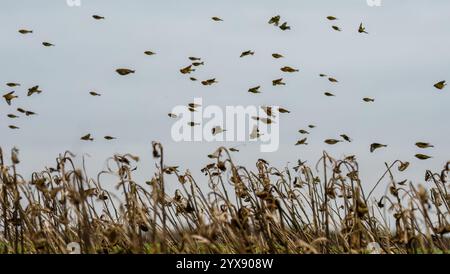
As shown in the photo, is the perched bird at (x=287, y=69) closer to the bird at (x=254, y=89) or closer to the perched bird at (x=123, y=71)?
the bird at (x=254, y=89)

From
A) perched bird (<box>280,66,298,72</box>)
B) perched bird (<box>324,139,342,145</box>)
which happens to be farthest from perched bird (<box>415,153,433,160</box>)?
perched bird (<box>280,66,298,72</box>)

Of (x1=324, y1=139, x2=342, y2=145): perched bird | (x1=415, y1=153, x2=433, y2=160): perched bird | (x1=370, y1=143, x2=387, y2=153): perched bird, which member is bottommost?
(x1=415, y1=153, x2=433, y2=160): perched bird

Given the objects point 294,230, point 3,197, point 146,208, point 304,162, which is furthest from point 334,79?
point 3,197

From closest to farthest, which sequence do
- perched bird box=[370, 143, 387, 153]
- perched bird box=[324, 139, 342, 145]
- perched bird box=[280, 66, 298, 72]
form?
1. perched bird box=[370, 143, 387, 153]
2. perched bird box=[324, 139, 342, 145]
3. perched bird box=[280, 66, 298, 72]

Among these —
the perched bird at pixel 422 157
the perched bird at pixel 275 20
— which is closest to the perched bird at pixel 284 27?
the perched bird at pixel 275 20

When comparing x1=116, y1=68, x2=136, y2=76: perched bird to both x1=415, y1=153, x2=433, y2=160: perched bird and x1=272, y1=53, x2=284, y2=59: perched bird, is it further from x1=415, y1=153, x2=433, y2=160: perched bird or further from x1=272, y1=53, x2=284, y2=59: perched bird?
x1=415, y1=153, x2=433, y2=160: perched bird

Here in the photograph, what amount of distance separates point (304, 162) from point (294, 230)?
2.39 feet

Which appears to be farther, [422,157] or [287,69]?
[287,69]

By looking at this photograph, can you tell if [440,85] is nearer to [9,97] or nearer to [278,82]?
[278,82]

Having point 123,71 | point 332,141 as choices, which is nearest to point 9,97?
point 123,71

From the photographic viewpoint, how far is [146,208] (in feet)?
25.3

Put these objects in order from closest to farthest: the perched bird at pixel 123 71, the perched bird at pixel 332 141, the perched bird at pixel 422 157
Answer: the perched bird at pixel 422 157 → the perched bird at pixel 332 141 → the perched bird at pixel 123 71

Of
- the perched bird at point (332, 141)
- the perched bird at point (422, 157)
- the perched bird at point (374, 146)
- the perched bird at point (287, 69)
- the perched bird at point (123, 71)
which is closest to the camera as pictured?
the perched bird at point (422, 157)
